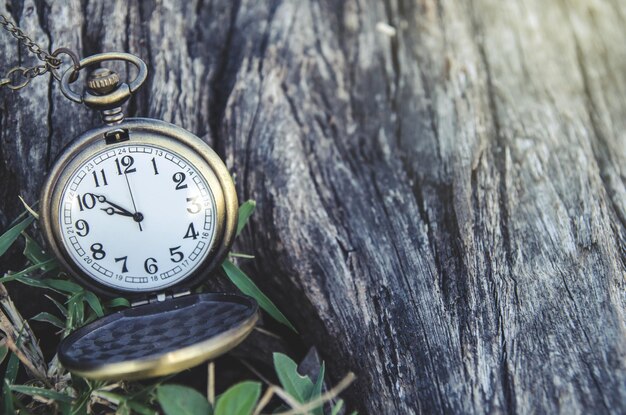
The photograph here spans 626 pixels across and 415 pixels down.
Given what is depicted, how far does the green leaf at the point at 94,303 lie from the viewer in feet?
7.37

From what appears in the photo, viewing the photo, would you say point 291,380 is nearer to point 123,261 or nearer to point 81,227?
point 123,261

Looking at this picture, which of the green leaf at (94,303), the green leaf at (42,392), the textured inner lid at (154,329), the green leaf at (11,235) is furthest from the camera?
the green leaf at (11,235)

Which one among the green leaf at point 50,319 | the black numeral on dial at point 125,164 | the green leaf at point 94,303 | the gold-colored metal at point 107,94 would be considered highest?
the gold-colored metal at point 107,94

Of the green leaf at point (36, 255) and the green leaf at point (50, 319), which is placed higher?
the green leaf at point (36, 255)

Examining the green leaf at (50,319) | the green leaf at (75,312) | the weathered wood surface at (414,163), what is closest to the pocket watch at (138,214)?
the green leaf at (75,312)

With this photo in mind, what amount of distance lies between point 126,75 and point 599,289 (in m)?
1.92

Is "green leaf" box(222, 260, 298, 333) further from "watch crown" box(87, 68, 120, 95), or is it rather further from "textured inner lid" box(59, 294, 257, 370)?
"watch crown" box(87, 68, 120, 95)

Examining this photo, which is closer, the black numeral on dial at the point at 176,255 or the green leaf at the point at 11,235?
the black numeral on dial at the point at 176,255

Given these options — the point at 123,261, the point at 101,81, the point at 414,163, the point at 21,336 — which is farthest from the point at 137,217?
the point at 414,163

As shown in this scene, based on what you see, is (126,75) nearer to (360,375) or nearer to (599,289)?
(360,375)

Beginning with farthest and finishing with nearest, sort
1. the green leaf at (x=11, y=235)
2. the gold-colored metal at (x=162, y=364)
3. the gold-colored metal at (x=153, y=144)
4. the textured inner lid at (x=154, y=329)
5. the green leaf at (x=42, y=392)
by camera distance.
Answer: the green leaf at (x=11, y=235)
the gold-colored metal at (x=153, y=144)
the green leaf at (x=42, y=392)
the textured inner lid at (x=154, y=329)
the gold-colored metal at (x=162, y=364)

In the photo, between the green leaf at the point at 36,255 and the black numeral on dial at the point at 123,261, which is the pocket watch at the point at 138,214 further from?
the green leaf at the point at 36,255

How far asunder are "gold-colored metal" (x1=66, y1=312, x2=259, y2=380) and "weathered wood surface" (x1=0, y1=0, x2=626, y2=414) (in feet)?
1.74

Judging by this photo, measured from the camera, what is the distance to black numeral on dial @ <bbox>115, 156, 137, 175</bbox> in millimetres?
2184
